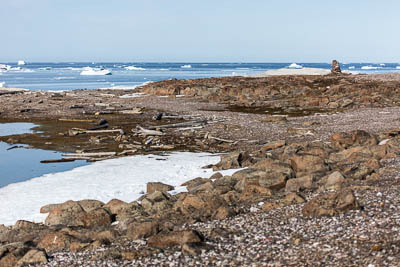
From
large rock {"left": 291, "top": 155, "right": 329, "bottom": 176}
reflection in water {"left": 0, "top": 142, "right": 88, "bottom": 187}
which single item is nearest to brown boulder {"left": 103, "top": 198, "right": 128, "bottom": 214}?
large rock {"left": 291, "top": 155, "right": 329, "bottom": 176}

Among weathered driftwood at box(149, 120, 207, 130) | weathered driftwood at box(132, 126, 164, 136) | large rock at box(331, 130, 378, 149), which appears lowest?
weathered driftwood at box(132, 126, 164, 136)

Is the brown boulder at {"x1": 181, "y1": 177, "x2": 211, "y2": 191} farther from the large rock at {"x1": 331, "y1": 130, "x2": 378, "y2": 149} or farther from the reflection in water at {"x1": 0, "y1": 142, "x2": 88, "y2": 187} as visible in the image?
the large rock at {"x1": 331, "y1": 130, "x2": 378, "y2": 149}

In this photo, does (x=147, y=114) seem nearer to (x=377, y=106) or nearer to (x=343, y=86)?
(x=377, y=106)

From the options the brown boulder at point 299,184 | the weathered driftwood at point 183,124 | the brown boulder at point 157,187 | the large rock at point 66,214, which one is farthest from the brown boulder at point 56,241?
the weathered driftwood at point 183,124

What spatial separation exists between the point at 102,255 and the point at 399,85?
4503 cm

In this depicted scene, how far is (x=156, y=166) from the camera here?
20375 mm

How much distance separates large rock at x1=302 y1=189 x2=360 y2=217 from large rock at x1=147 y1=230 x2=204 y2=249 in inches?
124

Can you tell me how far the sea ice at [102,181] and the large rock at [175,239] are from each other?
524cm

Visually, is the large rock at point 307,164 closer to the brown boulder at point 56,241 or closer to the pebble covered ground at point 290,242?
the pebble covered ground at point 290,242

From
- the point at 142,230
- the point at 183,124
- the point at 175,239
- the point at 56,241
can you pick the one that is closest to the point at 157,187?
the point at 142,230

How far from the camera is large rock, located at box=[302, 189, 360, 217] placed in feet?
38.2

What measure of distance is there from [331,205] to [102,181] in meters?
9.75

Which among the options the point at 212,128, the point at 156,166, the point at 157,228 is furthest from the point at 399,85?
the point at 157,228

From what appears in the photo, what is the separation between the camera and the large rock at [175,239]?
1062 cm
